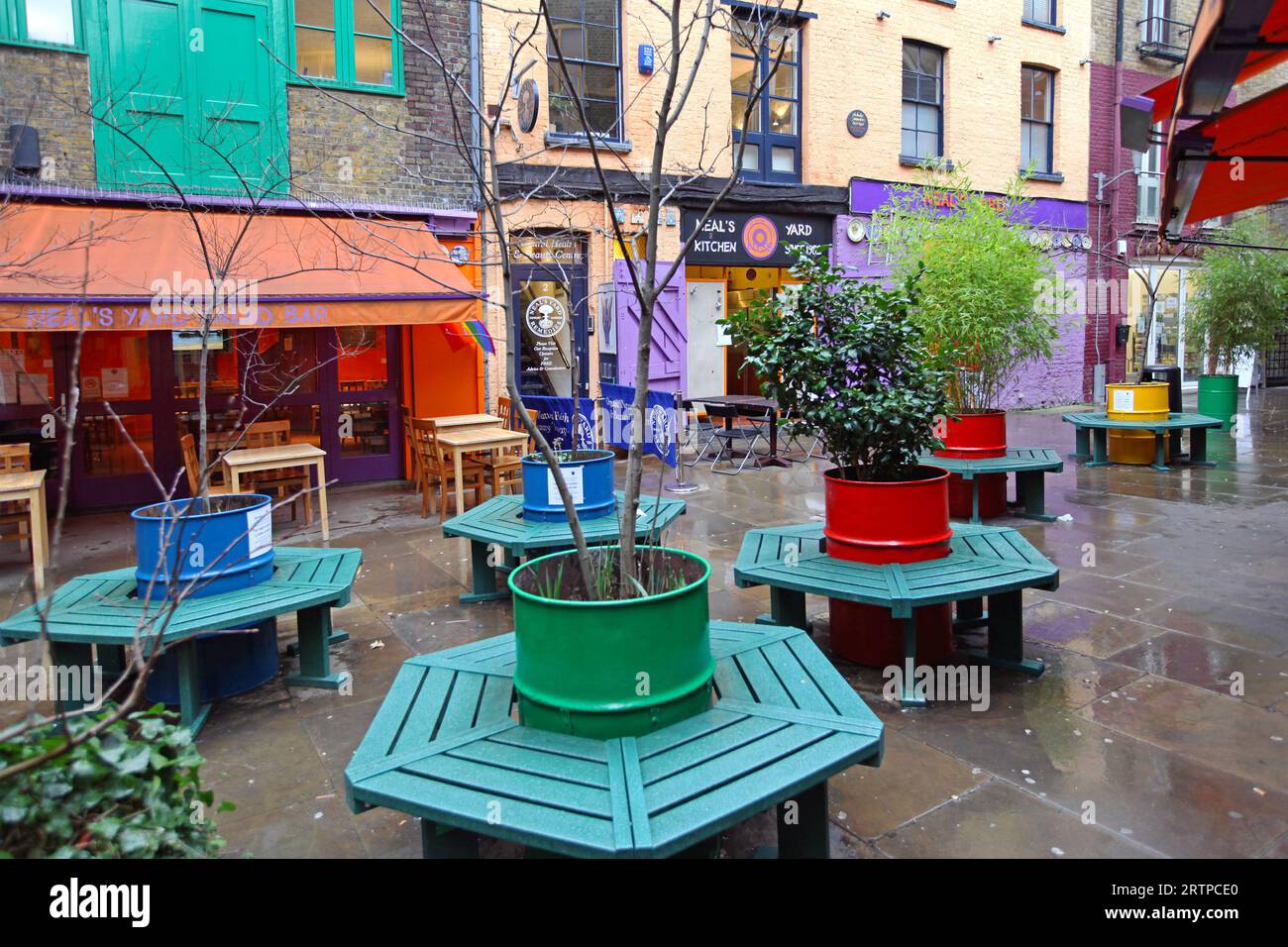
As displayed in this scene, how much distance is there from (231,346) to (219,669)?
6753mm

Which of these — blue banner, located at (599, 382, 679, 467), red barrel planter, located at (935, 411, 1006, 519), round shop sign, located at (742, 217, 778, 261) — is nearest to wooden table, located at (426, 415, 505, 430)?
blue banner, located at (599, 382, 679, 467)

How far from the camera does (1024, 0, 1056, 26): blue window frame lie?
58.1 feet

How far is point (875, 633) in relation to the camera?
15.2 feet

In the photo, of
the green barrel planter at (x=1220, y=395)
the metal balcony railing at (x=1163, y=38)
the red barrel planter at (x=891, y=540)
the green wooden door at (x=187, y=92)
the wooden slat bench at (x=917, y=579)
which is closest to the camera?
the wooden slat bench at (x=917, y=579)

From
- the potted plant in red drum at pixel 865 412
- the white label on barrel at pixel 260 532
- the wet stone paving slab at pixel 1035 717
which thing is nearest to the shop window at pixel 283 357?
the wet stone paving slab at pixel 1035 717

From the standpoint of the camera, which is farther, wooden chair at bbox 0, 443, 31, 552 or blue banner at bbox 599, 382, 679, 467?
blue banner at bbox 599, 382, 679, 467

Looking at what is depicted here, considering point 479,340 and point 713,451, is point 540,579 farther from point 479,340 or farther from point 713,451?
point 713,451

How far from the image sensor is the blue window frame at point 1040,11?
58.1 ft

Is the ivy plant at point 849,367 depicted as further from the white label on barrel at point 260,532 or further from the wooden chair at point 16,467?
the wooden chair at point 16,467

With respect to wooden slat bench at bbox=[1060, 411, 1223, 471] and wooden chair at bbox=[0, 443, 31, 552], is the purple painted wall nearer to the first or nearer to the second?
wooden slat bench at bbox=[1060, 411, 1223, 471]

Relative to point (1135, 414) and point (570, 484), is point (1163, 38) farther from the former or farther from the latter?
point (570, 484)

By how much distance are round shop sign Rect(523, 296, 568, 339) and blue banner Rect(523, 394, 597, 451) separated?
1949 millimetres

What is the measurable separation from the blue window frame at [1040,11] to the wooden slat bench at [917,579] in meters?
16.7
